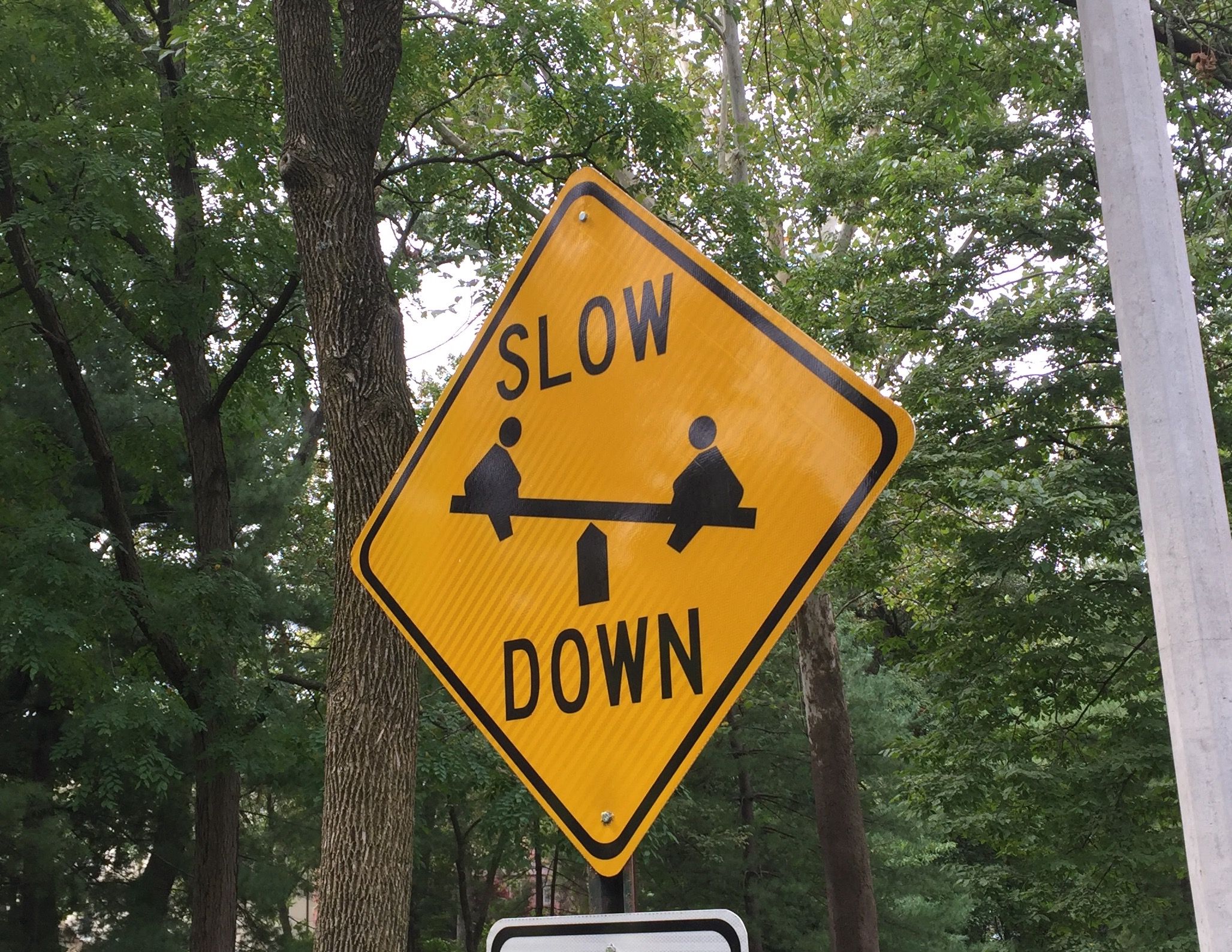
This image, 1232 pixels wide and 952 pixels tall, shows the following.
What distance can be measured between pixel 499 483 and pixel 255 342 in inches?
380

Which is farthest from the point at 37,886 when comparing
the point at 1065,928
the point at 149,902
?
the point at 1065,928

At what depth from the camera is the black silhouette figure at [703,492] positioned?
1.89m

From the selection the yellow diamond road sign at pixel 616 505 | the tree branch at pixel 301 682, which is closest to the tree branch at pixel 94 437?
the tree branch at pixel 301 682

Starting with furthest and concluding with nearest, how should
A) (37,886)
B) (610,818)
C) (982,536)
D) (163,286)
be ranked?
(37,886), (982,536), (163,286), (610,818)

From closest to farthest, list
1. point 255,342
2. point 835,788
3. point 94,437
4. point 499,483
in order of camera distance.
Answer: point 499,483, point 94,437, point 255,342, point 835,788

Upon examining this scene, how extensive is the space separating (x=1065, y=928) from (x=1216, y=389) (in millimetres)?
7102

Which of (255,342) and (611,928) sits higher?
(255,342)

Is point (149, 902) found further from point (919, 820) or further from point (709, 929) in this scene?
point (709, 929)

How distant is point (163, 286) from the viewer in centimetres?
1034

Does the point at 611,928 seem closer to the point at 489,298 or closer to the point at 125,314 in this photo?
the point at 125,314

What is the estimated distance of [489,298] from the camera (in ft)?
42.8

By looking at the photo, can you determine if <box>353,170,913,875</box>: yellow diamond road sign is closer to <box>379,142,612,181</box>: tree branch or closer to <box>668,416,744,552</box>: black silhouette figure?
<box>668,416,744,552</box>: black silhouette figure

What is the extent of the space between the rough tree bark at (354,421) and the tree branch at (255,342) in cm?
542

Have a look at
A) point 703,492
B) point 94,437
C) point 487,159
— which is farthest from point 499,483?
point 94,437
